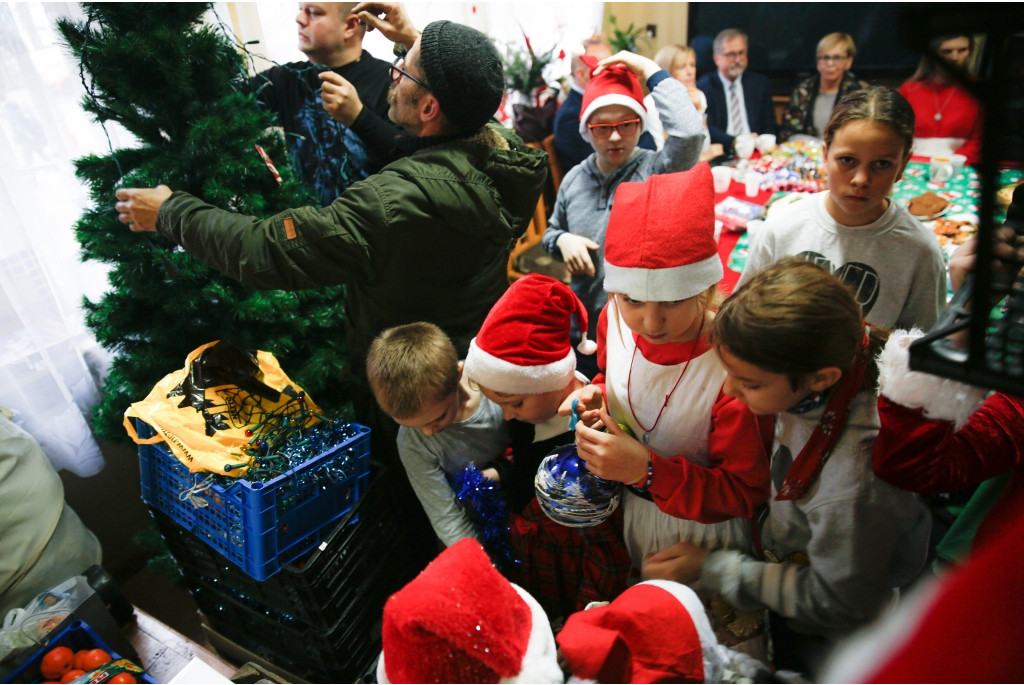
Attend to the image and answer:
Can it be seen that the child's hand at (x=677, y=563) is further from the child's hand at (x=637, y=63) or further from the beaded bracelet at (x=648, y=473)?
the child's hand at (x=637, y=63)

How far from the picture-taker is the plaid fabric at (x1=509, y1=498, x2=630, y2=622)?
4.17ft

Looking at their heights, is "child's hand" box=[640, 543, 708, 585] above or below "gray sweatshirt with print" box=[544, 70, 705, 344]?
below

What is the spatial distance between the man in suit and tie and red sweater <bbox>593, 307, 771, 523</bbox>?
3.32 metres

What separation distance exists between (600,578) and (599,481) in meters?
0.26

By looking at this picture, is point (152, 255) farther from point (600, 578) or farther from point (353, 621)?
point (600, 578)

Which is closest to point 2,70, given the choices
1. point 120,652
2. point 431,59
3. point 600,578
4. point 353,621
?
point 431,59

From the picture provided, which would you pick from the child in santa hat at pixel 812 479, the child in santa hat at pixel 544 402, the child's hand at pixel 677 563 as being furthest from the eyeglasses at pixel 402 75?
the child's hand at pixel 677 563

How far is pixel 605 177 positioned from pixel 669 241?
3.48 feet

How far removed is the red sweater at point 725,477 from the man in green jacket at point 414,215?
0.74m

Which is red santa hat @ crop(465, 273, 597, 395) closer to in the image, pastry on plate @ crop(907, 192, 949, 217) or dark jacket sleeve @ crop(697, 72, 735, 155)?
pastry on plate @ crop(907, 192, 949, 217)

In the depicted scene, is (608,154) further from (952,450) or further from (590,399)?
(952,450)

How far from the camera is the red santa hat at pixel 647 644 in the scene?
2.53 feet

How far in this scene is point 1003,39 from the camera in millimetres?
431

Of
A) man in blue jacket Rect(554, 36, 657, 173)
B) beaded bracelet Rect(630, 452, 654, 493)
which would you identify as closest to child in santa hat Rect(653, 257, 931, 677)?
beaded bracelet Rect(630, 452, 654, 493)
